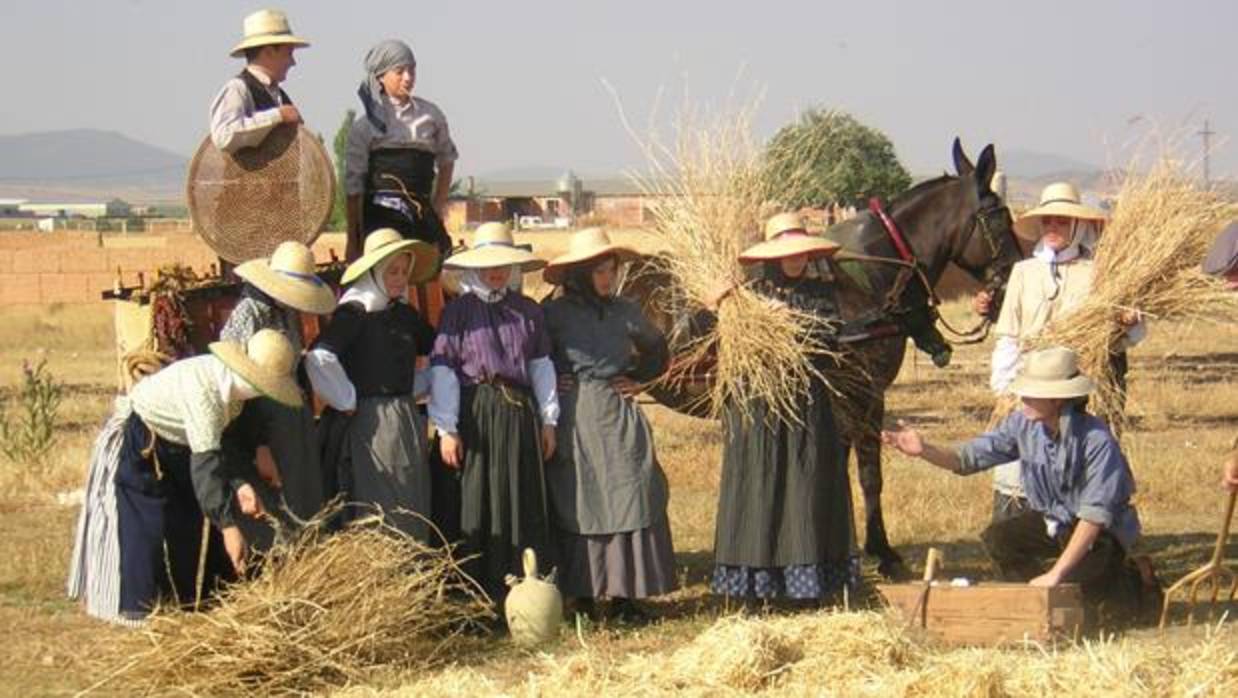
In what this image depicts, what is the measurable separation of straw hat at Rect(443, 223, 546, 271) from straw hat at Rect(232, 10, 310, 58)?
3.80 ft

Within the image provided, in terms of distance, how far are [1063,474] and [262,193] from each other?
3567mm

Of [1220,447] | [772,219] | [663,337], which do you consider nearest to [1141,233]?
[772,219]

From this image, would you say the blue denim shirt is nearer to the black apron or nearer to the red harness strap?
the red harness strap

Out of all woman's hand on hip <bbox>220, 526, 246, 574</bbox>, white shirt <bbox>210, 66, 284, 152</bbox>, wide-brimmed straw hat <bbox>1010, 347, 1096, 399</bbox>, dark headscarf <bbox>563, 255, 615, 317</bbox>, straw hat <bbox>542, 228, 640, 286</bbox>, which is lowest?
woman's hand on hip <bbox>220, 526, 246, 574</bbox>

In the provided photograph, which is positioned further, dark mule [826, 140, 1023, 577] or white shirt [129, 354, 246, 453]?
dark mule [826, 140, 1023, 577]

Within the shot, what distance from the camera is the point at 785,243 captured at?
25.2 feet

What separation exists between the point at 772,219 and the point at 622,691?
2.75 meters

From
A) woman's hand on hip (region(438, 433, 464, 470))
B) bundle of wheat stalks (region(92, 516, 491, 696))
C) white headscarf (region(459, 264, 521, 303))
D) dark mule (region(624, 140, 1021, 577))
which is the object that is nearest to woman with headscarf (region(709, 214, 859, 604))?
dark mule (region(624, 140, 1021, 577))

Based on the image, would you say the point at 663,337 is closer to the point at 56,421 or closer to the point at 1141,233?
A: the point at 1141,233

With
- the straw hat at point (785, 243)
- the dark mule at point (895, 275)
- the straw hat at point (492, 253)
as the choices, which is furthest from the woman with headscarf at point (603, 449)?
the dark mule at point (895, 275)

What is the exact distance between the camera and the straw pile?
5641 millimetres

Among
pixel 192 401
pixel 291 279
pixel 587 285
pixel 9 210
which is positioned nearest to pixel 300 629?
pixel 192 401

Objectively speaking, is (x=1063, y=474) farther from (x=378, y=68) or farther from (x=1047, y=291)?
(x=378, y=68)

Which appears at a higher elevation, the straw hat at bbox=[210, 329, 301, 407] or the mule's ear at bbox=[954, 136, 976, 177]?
the mule's ear at bbox=[954, 136, 976, 177]
